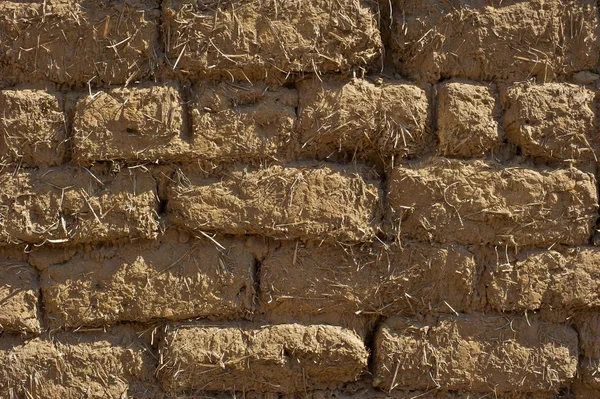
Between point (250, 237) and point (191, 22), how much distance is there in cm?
71

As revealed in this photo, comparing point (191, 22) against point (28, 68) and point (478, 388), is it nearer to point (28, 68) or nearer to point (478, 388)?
point (28, 68)

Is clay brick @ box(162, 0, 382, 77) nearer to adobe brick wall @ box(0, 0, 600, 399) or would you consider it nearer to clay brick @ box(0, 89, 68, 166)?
adobe brick wall @ box(0, 0, 600, 399)

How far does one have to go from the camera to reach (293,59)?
101 inches

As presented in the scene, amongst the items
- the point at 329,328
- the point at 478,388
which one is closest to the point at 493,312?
the point at 478,388

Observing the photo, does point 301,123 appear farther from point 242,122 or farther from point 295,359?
point 295,359

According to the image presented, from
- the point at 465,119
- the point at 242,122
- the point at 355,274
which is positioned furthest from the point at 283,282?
the point at 465,119

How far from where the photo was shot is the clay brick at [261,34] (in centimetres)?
256

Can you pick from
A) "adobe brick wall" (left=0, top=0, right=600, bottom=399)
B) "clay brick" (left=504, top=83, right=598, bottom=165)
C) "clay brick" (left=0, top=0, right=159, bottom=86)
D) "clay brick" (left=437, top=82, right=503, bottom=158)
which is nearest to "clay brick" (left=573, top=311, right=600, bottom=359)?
"adobe brick wall" (left=0, top=0, right=600, bottom=399)

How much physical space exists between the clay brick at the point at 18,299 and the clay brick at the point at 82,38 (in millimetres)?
641

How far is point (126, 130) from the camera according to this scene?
8.45 feet

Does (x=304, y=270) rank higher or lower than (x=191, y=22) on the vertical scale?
lower

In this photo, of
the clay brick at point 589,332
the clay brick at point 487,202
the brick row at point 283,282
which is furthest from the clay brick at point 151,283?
the clay brick at point 589,332

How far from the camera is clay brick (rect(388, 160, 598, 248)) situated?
8.63 feet

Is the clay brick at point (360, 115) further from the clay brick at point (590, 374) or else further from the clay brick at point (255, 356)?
the clay brick at point (590, 374)
